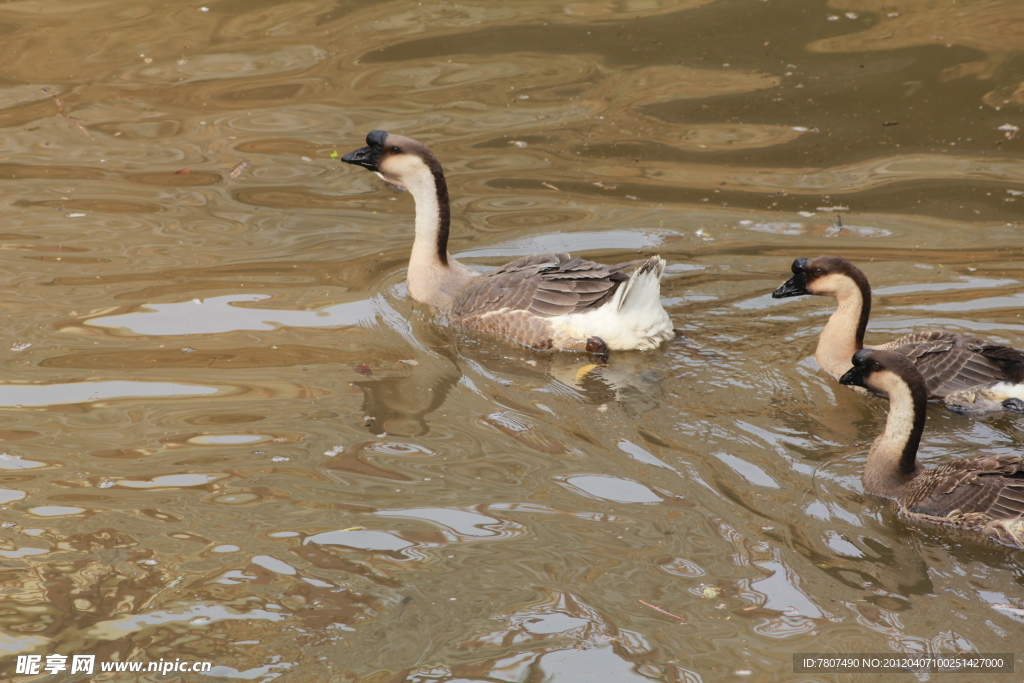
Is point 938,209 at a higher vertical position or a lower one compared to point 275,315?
higher

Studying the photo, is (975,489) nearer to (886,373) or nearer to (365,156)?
(886,373)

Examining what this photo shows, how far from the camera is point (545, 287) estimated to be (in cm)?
809

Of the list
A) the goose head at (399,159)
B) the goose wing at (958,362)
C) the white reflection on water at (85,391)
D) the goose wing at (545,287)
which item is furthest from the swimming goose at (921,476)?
the white reflection on water at (85,391)

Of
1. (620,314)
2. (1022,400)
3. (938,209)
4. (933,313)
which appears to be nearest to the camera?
(1022,400)

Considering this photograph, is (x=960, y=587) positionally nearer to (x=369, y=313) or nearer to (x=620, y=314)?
(x=620, y=314)

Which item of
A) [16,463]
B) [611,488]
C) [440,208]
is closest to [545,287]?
[440,208]

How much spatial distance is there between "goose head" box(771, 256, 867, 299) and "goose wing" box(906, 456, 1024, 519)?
6.47ft

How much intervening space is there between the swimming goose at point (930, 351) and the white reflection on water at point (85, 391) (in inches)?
186

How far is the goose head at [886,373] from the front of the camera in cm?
593

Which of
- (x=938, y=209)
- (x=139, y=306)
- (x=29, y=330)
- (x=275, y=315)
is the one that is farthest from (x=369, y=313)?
(x=938, y=209)

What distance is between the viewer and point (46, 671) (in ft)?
15.0

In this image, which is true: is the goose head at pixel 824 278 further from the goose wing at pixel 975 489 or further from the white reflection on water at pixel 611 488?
the white reflection on water at pixel 611 488

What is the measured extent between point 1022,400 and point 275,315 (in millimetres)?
5985

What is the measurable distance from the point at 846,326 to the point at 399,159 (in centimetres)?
433
